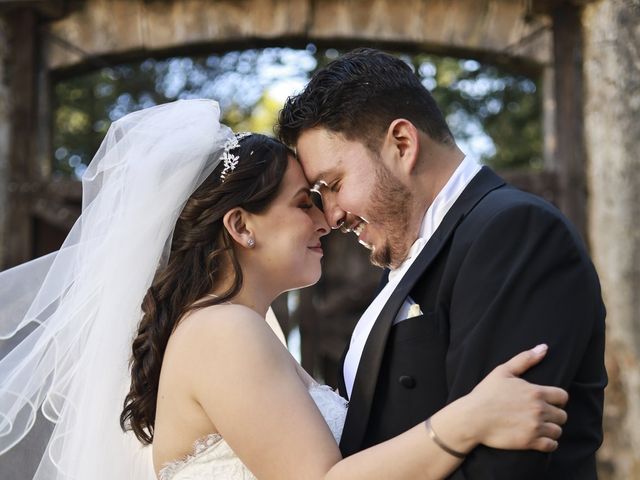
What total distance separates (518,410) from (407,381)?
438 mm

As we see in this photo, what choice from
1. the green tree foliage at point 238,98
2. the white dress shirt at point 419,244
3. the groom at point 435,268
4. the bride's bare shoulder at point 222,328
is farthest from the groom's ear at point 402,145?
the green tree foliage at point 238,98

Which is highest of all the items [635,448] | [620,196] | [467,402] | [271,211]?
[271,211]

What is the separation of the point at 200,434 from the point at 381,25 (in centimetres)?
401

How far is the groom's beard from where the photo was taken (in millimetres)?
3031

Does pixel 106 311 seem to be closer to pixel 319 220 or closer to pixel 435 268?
pixel 319 220

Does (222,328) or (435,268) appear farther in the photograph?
(222,328)

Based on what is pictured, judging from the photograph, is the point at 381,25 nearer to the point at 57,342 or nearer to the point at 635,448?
the point at 635,448

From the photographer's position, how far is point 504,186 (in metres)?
2.88

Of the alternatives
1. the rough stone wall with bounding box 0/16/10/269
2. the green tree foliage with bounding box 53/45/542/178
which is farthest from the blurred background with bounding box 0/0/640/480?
the green tree foliage with bounding box 53/45/542/178

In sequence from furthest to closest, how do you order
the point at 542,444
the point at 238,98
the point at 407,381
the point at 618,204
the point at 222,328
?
the point at 238,98 < the point at 618,204 < the point at 222,328 < the point at 407,381 < the point at 542,444

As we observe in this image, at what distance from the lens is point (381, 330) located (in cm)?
277

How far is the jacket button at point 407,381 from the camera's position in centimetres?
269

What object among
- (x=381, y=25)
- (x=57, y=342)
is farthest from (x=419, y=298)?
(x=381, y=25)

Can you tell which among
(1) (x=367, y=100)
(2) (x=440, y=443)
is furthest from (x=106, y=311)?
(2) (x=440, y=443)
